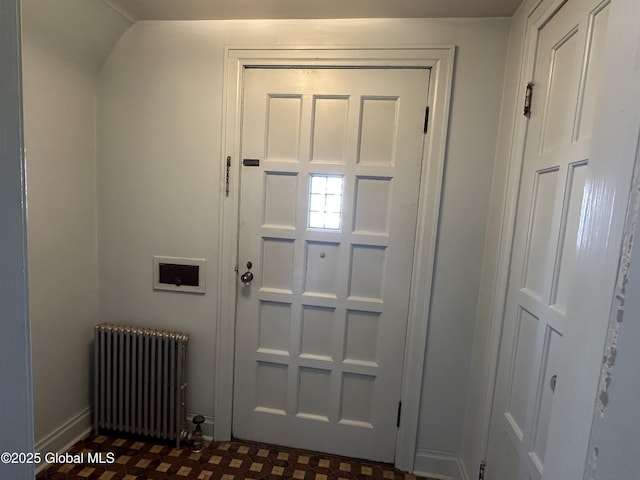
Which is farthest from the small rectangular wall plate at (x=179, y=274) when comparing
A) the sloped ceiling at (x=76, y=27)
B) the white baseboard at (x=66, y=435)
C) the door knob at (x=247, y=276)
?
the sloped ceiling at (x=76, y=27)

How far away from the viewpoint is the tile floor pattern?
1602mm

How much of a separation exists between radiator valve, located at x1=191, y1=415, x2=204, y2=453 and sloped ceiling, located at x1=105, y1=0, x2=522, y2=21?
2.02m

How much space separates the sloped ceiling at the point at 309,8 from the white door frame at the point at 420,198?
0.13 meters

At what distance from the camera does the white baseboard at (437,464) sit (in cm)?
167

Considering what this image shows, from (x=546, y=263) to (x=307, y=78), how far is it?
1.26m

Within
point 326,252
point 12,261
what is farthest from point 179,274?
point 12,261

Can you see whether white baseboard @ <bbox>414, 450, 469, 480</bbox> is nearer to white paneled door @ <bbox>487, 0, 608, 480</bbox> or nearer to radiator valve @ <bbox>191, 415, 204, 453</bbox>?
white paneled door @ <bbox>487, 0, 608, 480</bbox>

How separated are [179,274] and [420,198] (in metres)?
1.29

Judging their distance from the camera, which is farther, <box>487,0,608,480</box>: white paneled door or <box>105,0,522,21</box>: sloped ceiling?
<box>105,0,522,21</box>: sloped ceiling

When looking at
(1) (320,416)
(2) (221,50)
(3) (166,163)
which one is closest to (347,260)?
(1) (320,416)

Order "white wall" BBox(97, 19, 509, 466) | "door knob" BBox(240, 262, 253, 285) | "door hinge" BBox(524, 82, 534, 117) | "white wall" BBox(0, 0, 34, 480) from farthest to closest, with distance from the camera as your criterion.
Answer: "door knob" BBox(240, 262, 253, 285) < "white wall" BBox(97, 19, 509, 466) < "door hinge" BBox(524, 82, 534, 117) < "white wall" BBox(0, 0, 34, 480)

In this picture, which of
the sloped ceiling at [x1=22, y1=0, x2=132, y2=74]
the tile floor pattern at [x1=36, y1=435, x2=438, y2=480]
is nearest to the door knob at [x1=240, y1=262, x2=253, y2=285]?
the tile floor pattern at [x1=36, y1=435, x2=438, y2=480]

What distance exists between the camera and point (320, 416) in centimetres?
179

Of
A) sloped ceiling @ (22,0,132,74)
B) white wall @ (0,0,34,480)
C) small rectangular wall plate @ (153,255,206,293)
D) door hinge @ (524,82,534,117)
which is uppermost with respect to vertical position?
sloped ceiling @ (22,0,132,74)
